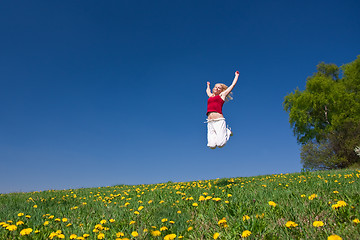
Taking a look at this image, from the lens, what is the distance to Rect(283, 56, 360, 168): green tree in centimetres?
2581

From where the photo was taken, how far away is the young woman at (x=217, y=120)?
8.54 metres

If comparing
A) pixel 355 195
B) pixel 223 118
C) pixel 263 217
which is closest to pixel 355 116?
pixel 223 118

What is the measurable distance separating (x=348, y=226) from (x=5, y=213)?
21.2 ft

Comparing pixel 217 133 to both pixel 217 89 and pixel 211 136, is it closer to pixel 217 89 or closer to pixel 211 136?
pixel 211 136

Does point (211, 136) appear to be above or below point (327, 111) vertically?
below

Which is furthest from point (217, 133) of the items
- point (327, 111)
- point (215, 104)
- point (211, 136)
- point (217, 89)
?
point (327, 111)

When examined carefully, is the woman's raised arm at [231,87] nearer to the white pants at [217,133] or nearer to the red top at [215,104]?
the red top at [215,104]

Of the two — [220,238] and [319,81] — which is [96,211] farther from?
[319,81]

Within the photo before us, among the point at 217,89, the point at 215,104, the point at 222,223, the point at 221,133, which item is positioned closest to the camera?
the point at 222,223

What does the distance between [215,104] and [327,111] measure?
84.4ft

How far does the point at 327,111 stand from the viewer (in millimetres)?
30125

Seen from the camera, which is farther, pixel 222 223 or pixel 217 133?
pixel 217 133

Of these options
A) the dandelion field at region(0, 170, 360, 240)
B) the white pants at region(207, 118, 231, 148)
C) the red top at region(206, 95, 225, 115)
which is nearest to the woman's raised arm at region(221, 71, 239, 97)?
the red top at region(206, 95, 225, 115)

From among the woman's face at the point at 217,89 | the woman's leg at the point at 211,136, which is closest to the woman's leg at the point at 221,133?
the woman's leg at the point at 211,136
